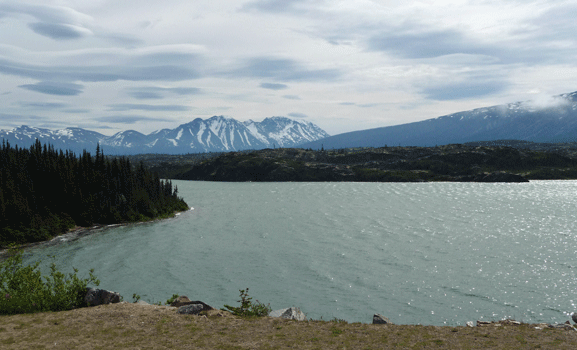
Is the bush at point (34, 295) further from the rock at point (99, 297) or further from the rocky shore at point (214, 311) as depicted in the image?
the rocky shore at point (214, 311)

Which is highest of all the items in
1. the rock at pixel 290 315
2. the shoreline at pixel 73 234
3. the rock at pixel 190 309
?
the rock at pixel 190 309

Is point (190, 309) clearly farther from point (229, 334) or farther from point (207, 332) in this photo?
point (229, 334)

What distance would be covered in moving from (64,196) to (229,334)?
66.7 meters

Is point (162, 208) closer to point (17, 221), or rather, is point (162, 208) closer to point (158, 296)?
point (17, 221)

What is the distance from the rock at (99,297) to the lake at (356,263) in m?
8.35

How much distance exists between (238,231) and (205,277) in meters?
28.2

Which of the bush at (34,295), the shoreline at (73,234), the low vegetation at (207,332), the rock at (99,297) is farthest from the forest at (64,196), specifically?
the low vegetation at (207,332)

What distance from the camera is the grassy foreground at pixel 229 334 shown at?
16.7m

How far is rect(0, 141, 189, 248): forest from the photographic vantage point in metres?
58.1

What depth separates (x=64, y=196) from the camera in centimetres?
7088

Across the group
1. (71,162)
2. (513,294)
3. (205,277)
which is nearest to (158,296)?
(205,277)

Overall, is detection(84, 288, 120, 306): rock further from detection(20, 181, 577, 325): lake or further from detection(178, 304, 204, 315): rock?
detection(20, 181, 577, 325): lake

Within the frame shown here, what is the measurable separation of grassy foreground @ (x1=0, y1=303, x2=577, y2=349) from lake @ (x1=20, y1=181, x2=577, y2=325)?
8.41m

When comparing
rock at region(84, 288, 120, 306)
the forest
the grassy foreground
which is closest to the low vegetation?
the grassy foreground
